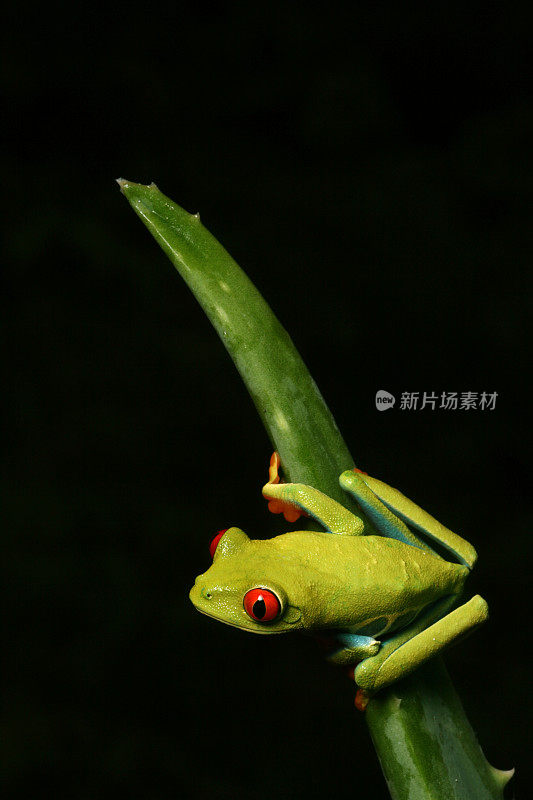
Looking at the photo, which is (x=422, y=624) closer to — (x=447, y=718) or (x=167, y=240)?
(x=447, y=718)

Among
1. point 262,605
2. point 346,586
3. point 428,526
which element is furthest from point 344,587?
point 428,526

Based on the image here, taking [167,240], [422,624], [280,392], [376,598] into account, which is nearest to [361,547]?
[376,598]

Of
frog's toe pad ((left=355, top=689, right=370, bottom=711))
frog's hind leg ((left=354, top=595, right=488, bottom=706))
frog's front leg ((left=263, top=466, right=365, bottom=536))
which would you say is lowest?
frog's toe pad ((left=355, top=689, right=370, bottom=711))

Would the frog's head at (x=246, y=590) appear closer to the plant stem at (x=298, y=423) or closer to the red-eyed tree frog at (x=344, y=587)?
the red-eyed tree frog at (x=344, y=587)

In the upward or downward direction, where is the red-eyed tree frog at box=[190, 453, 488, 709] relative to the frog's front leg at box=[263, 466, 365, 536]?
downward

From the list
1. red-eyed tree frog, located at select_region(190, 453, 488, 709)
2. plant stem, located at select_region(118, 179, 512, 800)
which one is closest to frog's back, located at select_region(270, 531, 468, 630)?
red-eyed tree frog, located at select_region(190, 453, 488, 709)

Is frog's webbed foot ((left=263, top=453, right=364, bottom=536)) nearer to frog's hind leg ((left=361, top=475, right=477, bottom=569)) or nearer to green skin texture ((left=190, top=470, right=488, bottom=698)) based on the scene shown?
green skin texture ((left=190, top=470, right=488, bottom=698))

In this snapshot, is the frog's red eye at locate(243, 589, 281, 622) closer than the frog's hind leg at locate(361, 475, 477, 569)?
Yes
